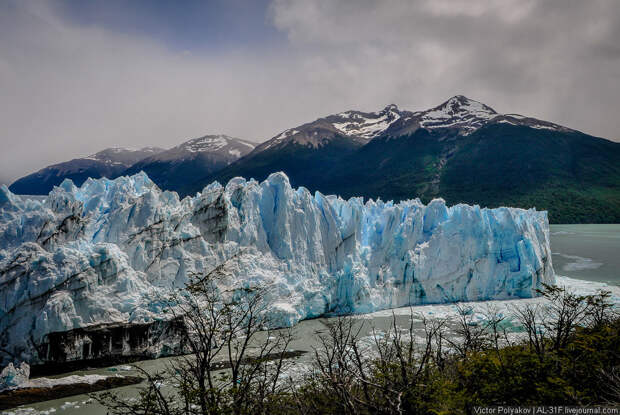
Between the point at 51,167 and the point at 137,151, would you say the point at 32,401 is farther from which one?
the point at 137,151

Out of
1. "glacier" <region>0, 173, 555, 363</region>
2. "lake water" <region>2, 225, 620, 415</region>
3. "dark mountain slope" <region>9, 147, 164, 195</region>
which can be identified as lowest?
"lake water" <region>2, 225, 620, 415</region>

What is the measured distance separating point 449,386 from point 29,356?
13.8 m

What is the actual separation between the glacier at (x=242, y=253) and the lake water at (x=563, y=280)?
3.37 feet

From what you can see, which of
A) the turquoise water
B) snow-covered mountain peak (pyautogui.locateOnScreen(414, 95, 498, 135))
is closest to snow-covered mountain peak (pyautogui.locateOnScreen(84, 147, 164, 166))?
snow-covered mountain peak (pyautogui.locateOnScreen(414, 95, 498, 135))

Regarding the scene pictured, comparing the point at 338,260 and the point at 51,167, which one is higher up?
the point at 51,167

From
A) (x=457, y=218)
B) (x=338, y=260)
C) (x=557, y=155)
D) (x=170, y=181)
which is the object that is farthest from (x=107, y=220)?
(x=170, y=181)

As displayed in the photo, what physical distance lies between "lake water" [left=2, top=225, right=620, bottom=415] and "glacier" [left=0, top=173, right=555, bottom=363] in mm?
1027

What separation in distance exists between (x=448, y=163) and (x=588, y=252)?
5482 centimetres

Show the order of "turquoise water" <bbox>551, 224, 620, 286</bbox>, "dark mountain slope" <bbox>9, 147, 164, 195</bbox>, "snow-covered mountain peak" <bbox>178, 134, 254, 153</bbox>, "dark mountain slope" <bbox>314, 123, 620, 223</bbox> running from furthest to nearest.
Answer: "snow-covered mountain peak" <bbox>178, 134, 254, 153</bbox> → "dark mountain slope" <bbox>9, 147, 164, 195</bbox> → "dark mountain slope" <bbox>314, 123, 620, 223</bbox> → "turquoise water" <bbox>551, 224, 620, 286</bbox>

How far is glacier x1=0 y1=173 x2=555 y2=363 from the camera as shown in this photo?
42.4 ft

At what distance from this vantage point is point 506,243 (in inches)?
885

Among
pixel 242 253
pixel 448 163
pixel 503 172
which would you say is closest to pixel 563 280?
pixel 242 253

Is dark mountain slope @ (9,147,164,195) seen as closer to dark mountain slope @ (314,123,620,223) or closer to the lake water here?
dark mountain slope @ (314,123,620,223)

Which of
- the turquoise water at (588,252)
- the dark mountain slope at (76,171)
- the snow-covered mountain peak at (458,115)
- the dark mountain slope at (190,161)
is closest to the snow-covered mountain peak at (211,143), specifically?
the dark mountain slope at (190,161)
